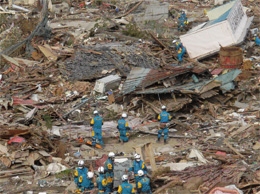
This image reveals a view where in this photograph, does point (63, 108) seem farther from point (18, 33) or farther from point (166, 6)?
point (166, 6)

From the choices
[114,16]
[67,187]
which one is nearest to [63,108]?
[67,187]

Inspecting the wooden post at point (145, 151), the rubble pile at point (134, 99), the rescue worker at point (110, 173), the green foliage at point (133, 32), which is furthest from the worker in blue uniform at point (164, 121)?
the green foliage at point (133, 32)

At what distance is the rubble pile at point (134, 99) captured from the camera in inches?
563

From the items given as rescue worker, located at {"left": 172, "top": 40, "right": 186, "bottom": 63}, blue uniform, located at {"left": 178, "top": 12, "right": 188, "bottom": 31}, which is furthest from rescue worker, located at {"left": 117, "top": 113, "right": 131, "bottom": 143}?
blue uniform, located at {"left": 178, "top": 12, "right": 188, "bottom": 31}

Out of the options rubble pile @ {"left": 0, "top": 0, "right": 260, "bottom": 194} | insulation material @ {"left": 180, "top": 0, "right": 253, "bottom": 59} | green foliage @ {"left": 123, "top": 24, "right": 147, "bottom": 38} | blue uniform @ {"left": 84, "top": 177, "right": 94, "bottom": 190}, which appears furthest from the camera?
green foliage @ {"left": 123, "top": 24, "right": 147, "bottom": 38}

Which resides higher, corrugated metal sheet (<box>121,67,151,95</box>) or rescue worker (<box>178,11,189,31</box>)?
corrugated metal sheet (<box>121,67,151,95</box>)

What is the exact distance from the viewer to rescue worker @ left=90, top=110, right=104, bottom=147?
1591 cm

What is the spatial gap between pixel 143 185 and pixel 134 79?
283 inches

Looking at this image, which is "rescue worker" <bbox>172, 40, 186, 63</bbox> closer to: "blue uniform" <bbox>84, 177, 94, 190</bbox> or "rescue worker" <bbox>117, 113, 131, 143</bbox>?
"rescue worker" <bbox>117, 113, 131, 143</bbox>

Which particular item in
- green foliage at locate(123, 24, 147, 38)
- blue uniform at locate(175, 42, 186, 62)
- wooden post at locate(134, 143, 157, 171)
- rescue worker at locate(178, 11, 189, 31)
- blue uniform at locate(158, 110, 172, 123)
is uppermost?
blue uniform at locate(158, 110, 172, 123)

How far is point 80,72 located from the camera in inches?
816

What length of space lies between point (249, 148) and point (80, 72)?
24.9 feet

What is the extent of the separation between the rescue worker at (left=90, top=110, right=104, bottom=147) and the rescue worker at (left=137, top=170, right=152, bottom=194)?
381 centimetres

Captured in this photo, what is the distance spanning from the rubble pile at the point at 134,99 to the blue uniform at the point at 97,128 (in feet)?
0.98
